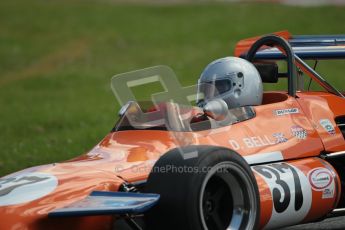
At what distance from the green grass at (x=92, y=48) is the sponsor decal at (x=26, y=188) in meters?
5.09

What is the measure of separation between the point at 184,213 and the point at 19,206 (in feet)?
3.42

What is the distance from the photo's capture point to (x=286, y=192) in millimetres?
6035

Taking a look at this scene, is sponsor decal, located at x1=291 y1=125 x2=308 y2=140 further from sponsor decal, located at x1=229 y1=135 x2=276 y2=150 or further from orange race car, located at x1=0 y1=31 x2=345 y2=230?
sponsor decal, located at x1=229 y1=135 x2=276 y2=150

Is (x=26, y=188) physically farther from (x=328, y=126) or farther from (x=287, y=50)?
(x=287, y=50)

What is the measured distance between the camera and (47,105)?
15961 mm

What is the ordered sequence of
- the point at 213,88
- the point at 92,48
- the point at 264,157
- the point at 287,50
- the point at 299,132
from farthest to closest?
the point at 92,48 → the point at 287,50 → the point at 213,88 → the point at 299,132 → the point at 264,157

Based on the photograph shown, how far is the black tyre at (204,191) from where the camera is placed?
521 centimetres

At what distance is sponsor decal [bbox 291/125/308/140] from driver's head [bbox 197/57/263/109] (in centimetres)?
48

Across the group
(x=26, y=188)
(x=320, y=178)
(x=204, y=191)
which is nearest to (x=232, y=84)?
(x=320, y=178)

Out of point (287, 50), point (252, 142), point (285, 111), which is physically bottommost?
point (252, 142)

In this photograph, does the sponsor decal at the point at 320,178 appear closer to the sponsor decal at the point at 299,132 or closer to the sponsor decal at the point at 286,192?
the sponsor decal at the point at 286,192

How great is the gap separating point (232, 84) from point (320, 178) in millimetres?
1129

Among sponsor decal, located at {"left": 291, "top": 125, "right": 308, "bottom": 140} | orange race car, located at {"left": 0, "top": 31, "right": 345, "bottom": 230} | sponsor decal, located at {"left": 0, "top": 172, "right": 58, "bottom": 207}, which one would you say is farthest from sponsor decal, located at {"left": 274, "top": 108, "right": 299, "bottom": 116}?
sponsor decal, located at {"left": 0, "top": 172, "right": 58, "bottom": 207}

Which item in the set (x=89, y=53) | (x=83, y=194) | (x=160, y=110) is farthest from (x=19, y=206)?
(x=89, y=53)
